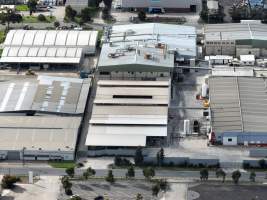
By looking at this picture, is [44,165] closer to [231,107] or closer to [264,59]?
[231,107]

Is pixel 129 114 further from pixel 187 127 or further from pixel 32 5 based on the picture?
pixel 32 5

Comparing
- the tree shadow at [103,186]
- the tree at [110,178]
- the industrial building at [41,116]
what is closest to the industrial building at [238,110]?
the tree at [110,178]

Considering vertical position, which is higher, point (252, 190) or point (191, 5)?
→ point (191, 5)

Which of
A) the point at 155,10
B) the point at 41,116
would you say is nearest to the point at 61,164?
→ the point at 41,116

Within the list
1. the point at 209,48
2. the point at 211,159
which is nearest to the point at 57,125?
the point at 211,159

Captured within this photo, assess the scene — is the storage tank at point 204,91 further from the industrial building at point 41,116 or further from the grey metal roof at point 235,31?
the grey metal roof at point 235,31

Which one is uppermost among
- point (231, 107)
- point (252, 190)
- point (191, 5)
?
point (191, 5)
